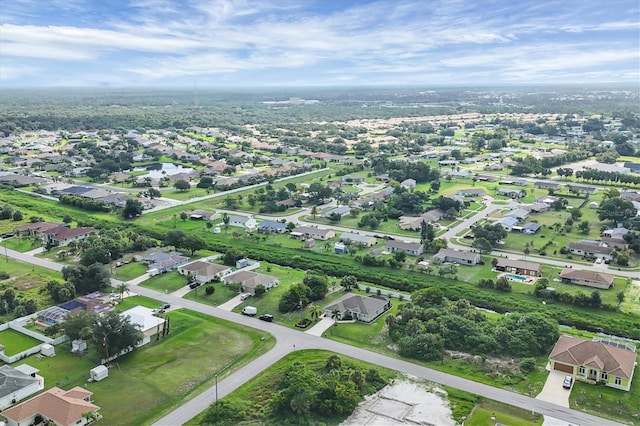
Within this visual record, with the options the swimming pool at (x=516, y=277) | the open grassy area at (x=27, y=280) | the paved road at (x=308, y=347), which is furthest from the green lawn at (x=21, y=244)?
the swimming pool at (x=516, y=277)

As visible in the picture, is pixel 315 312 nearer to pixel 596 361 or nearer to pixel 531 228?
pixel 596 361

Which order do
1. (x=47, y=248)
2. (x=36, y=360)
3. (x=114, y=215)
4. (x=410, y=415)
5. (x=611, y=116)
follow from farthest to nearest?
(x=611, y=116), (x=114, y=215), (x=47, y=248), (x=36, y=360), (x=410, y=415)

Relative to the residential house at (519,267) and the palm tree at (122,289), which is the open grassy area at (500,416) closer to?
the residential house at (519,267)

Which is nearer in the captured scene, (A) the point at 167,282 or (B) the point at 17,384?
(B) the point at 17,384

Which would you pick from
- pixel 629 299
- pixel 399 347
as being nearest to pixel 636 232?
pixel 629 299

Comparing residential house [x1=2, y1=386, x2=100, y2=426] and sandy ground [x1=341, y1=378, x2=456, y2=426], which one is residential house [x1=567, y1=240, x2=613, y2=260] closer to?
sandy ground [x1=341, y1=378, x2=456, y2=426]

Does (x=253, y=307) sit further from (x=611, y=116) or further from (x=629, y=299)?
(x=611, y=116)

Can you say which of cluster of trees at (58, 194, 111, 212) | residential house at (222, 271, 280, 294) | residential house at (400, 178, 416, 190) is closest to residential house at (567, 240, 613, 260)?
residential house at (222, 271, 280, 294)

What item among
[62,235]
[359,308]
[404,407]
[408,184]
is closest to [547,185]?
[408,184]
